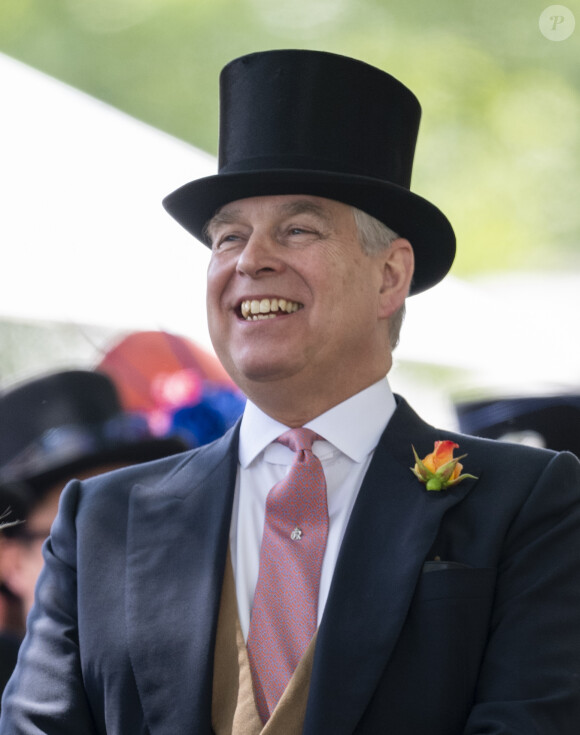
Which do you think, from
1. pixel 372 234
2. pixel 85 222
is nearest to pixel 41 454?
pixel 85 222

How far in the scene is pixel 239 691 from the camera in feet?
4.92

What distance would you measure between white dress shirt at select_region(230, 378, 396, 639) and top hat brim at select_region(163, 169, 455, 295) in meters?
0.31

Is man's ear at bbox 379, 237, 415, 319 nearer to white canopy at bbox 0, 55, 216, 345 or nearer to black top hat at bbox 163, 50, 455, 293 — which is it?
black top hat at bbox 163, 50, 455, 293

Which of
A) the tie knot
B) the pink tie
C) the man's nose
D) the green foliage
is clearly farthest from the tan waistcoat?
the green foliage

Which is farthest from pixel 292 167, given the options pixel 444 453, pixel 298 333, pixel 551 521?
pixel 551 521

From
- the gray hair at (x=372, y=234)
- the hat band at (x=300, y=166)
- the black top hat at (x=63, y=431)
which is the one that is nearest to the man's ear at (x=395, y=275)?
the gray hair at (x=372, y=234)

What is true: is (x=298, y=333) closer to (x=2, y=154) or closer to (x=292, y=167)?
(x=292, y=167)

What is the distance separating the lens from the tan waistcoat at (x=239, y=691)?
4.78 feet

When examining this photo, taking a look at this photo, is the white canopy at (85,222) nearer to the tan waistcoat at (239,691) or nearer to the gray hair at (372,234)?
the gray hair at (372,234)

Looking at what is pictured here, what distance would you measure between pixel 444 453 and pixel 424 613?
0.94ft

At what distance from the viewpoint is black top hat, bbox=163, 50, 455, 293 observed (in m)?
1.72

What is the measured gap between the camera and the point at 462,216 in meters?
2.38

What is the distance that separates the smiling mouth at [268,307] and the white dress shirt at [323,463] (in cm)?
20

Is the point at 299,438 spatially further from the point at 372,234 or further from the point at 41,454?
the point at 41,454
